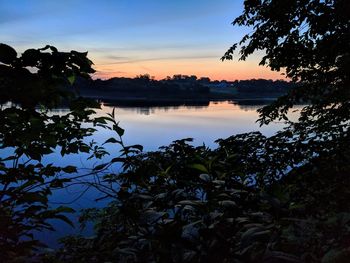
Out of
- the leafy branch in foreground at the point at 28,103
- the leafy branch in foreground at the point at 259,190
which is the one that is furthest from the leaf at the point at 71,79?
the leafy branch in foreground at the point at 259,190

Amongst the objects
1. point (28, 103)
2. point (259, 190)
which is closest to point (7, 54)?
point (28, 103)

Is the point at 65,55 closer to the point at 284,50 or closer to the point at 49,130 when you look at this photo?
the point at 49,130

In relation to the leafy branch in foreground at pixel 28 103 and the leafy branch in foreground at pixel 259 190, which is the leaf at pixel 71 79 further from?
the leafy branch in foreground at pixel 259 190

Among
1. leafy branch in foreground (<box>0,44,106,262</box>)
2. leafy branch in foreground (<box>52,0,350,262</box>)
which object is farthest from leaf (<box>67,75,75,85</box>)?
leafy branch in foreground (<box>52,0,350,262</box>)

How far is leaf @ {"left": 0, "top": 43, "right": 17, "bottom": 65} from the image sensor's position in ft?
5.61

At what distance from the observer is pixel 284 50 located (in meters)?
10.4

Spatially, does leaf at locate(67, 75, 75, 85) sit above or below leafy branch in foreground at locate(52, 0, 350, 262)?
above

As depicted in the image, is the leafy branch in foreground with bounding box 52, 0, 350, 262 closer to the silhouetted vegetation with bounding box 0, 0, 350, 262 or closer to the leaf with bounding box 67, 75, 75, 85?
the silhouetted vegetation with bounding box 0, 0, 350, 262

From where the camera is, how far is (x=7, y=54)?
1.73m

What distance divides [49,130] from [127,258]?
3.71 ft

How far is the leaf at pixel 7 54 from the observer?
1.71 metres

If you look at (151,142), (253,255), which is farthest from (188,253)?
(151,142)

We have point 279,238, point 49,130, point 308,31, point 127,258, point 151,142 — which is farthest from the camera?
point 151,142

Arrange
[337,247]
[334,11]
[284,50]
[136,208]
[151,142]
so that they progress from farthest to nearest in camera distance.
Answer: [151,142] → [284,50] → [334,11] → [136,208] → [337,247]
